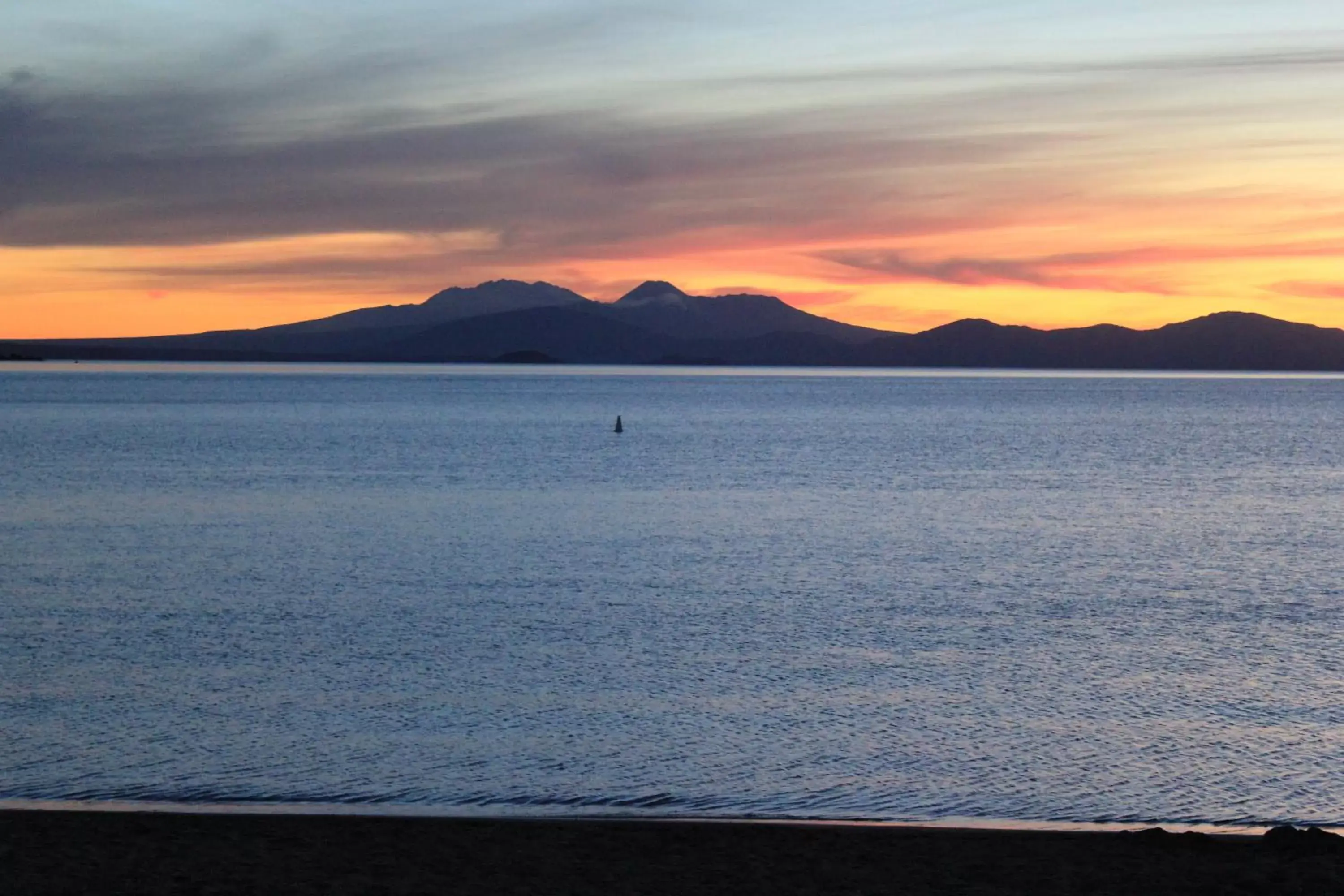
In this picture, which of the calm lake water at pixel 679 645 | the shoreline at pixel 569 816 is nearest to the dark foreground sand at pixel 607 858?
the shoreline at pixel 569 816

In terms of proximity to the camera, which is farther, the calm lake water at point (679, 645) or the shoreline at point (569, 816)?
the calm lake water at point (679, 645)

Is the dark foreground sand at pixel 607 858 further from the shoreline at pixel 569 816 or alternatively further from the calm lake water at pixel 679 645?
the calm lake water at pixel 679 645

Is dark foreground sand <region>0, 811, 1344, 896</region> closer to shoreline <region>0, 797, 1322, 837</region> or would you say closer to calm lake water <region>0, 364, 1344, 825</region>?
shoreline <region>0, 797, 1322, 837</region>

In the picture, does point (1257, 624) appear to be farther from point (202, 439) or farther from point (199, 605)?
point (202, 439)

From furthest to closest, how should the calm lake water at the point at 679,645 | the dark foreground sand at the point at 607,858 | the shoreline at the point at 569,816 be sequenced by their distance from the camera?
the calm lake water at the point at 679,645 → the shoreline at the point at 569,816 → the dark foreground sand at the point at 607,858

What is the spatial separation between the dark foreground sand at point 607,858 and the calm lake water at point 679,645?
143cm

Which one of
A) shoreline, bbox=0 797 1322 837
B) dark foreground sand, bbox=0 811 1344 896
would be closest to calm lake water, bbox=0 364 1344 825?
shoreline, bbox=0 797 1322 837

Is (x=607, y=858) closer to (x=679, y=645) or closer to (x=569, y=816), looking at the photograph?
(x=569, y=816)

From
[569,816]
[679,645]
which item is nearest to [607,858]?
[569,816]

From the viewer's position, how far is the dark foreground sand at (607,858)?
9.12 meters

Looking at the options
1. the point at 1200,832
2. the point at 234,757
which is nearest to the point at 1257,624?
the point at 1200,832

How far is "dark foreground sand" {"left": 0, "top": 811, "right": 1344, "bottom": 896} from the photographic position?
9125 millimetres

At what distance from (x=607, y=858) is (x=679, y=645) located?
10018 millimetres

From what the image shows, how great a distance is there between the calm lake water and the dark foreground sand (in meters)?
1.43
